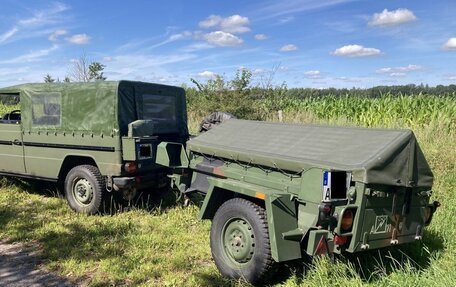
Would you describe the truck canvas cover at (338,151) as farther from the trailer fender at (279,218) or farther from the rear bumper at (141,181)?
the rear bumper at (141,181)

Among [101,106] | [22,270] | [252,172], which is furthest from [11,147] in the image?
[252,172]

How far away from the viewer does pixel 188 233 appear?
20.3 ft

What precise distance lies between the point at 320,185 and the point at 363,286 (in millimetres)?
957

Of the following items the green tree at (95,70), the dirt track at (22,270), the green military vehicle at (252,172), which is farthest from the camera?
the green tree at (95,70)

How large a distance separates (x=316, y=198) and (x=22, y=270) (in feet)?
11.7

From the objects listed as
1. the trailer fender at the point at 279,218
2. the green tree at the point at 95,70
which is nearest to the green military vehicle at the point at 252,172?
the trailer fender at the point at 279,218

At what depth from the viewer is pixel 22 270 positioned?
5070mm

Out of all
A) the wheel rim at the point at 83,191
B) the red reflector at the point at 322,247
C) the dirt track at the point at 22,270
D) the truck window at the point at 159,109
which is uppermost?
the truck window at the point at 159,109

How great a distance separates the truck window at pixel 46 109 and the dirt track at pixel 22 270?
7.65 ft

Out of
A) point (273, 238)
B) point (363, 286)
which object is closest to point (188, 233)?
point (273, 238)

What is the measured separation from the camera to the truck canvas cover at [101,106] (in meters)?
6.83

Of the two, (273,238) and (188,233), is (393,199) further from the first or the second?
(188,233)

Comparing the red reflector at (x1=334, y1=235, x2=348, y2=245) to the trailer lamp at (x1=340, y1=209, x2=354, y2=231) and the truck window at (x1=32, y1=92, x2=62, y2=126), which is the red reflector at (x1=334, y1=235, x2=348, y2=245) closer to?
the trailer lamp at (x1=340, y1=209, x2=354, y2=231)

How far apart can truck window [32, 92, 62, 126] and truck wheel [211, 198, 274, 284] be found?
13.4ft
